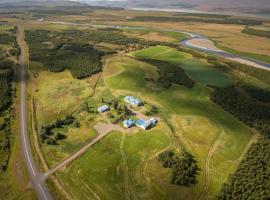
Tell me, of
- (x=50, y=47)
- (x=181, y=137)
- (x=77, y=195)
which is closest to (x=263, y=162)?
(x=181, y=137)

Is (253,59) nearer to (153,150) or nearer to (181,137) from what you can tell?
(181,137)

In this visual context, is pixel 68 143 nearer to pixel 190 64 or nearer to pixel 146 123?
pixel 146 123

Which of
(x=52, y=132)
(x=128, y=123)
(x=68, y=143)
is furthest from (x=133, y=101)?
(x=52, y=132)

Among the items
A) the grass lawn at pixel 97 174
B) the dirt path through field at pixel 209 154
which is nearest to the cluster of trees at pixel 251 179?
the dirt path through field at pixel 209 154

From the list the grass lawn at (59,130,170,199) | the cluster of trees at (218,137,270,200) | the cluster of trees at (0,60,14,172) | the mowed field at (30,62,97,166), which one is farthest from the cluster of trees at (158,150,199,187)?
the cluster of trees at (0,60,14,172)

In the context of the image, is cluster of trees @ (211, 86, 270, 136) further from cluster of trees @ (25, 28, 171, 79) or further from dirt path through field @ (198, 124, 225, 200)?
cluster of trees @ (25, 28, 171, 79)

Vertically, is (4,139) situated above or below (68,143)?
below

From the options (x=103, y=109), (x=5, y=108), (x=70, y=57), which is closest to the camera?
(x=103, y=109)
